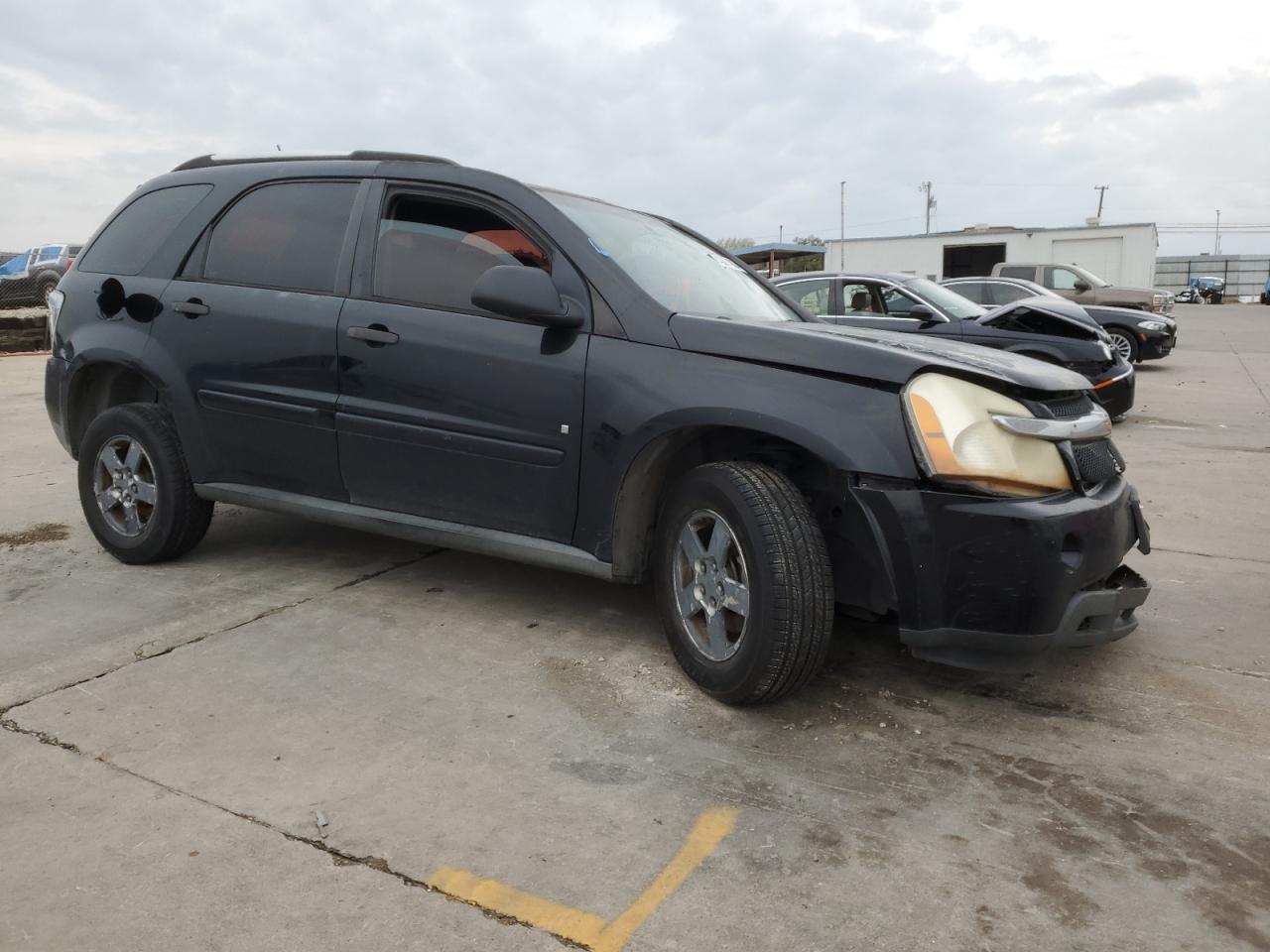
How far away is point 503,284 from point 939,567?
1.60 meters

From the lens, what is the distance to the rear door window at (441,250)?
→ 11.9 ft

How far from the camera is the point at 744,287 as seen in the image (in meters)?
4.22

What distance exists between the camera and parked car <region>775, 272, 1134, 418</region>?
29.1ft

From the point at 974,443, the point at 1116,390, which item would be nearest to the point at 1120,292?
the point at 1116,390

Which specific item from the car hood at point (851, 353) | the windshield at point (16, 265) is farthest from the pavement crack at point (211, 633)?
the windshield at point (16, 265)

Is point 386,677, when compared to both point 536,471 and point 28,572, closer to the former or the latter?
point 536,471

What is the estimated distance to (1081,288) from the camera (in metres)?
17.4

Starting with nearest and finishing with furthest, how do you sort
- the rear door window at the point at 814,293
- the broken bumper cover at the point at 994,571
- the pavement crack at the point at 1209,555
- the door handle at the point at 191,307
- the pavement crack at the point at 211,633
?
the broken bumper cover at the point at 994,571
the pavement crack at the point at 211,633
the door handle at the point at 191,307
the pavement crack at the point at 1209,555
the rear door window at the point at 814,293

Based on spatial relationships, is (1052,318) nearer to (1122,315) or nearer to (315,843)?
(1122,315)

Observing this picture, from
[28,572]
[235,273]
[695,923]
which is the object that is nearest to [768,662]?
[695,923]

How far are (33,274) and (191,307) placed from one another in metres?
24.7

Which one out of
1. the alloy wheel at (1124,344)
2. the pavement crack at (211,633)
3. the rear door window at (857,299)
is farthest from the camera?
the alloy wheel at (1124,344)

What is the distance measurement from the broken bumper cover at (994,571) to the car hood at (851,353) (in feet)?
1.13

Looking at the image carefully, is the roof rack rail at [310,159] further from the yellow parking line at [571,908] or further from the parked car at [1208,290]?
the parked car at [1208,290]
